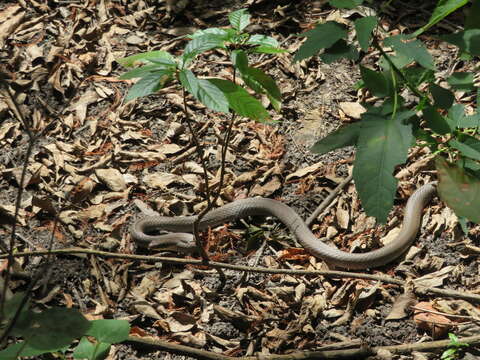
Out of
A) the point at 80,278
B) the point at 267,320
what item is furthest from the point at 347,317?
the point at 80,278

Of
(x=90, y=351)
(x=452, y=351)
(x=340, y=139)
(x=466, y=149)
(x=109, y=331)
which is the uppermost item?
(x=340, y=139)

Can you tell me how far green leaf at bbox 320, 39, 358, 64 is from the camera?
200 cm

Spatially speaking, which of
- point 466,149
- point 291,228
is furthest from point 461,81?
point 291,228

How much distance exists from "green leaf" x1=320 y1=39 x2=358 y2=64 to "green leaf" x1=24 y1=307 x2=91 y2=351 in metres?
1.26

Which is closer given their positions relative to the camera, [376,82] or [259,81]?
[376,82]

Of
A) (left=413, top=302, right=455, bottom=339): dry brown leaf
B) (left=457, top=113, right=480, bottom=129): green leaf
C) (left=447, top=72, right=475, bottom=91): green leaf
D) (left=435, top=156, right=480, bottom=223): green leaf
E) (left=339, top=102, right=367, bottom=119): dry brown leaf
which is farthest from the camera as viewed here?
(left=339, top=102, right=367, bottom=119): dry brown leaf

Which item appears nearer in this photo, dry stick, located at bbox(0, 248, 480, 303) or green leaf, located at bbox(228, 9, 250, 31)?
green leaf, located at bbox(228, 9, 250, 31)

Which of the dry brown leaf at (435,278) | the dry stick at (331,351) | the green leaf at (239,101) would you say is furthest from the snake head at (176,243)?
the green leaf at (239,101)

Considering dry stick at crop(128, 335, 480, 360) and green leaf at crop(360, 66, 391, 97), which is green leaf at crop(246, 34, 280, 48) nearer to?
green leaf at crop(360, 66, 391, 97)

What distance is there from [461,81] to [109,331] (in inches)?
67.2

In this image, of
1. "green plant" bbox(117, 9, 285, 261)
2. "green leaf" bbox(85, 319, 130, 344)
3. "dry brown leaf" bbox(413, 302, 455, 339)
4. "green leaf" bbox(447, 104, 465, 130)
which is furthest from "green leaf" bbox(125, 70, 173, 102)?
"dry brown leaf" bbox(413, 302, 455, 339)

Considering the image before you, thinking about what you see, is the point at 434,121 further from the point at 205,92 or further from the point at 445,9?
the point at 205,92

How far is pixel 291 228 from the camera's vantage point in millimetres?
4691

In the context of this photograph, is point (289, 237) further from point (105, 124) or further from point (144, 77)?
point (144, 77)
